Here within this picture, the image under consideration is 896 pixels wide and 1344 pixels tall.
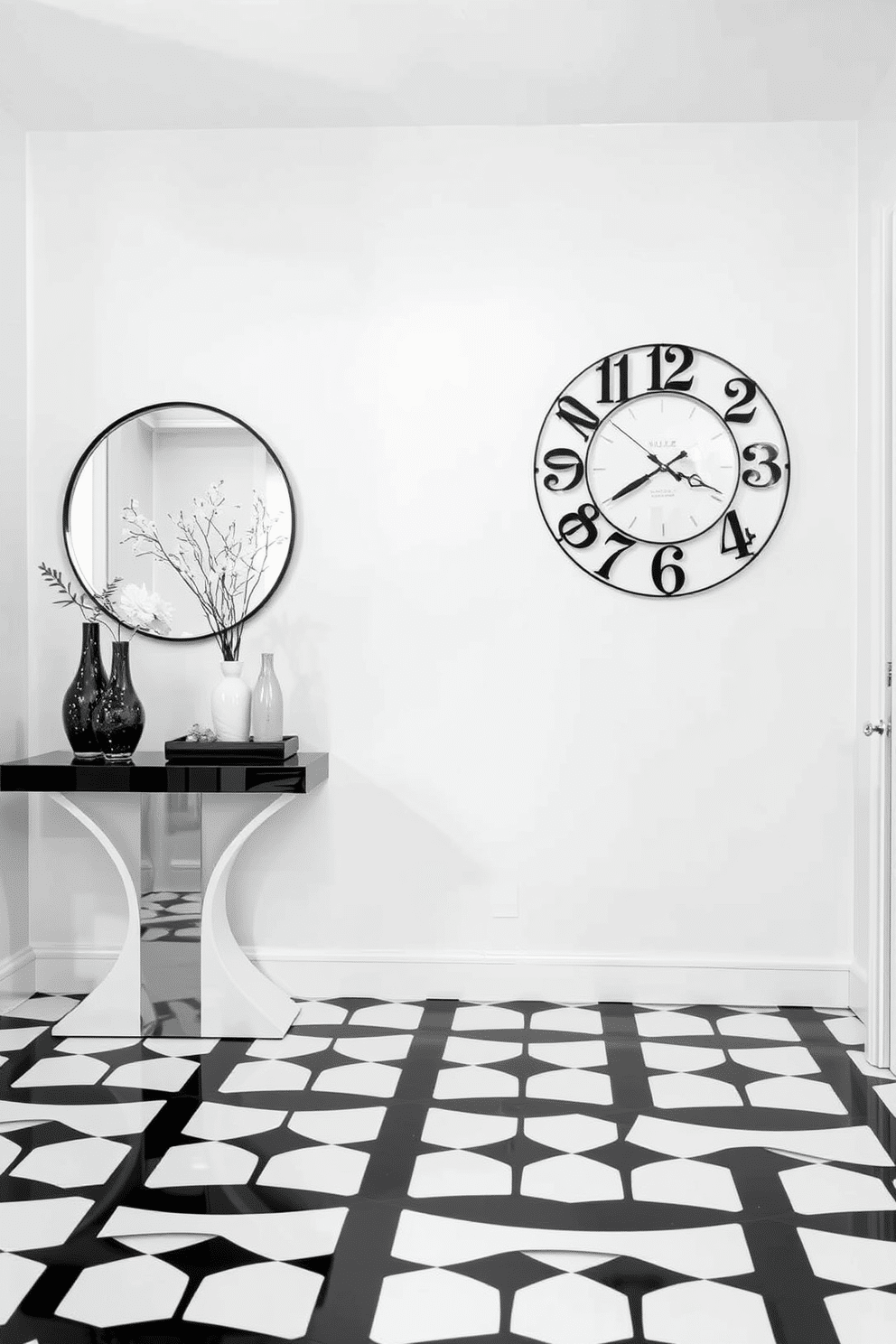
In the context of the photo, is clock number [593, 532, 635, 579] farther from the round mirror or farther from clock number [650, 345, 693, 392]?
the round mirror

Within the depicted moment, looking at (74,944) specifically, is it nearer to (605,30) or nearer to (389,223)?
(389,223)

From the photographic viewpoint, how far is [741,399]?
3373 millimetres

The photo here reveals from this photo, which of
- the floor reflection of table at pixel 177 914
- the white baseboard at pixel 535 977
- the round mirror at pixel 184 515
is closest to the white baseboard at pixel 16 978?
the white baseboard at pixel 535 977

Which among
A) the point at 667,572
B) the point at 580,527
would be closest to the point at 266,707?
the point at 580,527

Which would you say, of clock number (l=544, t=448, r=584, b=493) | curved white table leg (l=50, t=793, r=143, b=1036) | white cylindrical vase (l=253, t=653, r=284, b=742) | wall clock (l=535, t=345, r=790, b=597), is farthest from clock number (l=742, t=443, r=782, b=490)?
curved white table leg (l=50, t=793, r=143, b=1036)

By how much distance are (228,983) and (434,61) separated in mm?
2651

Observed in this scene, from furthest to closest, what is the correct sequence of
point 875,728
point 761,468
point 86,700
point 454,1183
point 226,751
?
point 761,468 → point 86,700 → point 226,751 → point 875,728 → point 454,1183

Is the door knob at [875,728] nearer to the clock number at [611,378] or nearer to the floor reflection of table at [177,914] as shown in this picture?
the clock number at [611,378]

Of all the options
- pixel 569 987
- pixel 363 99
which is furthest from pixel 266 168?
pixel 569 987

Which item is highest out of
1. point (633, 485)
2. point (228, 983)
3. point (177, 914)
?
point (633, 485)

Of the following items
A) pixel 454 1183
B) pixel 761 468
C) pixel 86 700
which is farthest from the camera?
pixel 761 468

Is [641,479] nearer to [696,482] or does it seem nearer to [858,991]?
[696,482]

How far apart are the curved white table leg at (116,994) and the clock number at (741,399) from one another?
2.26m

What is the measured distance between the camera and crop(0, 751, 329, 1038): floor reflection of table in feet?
10.0
